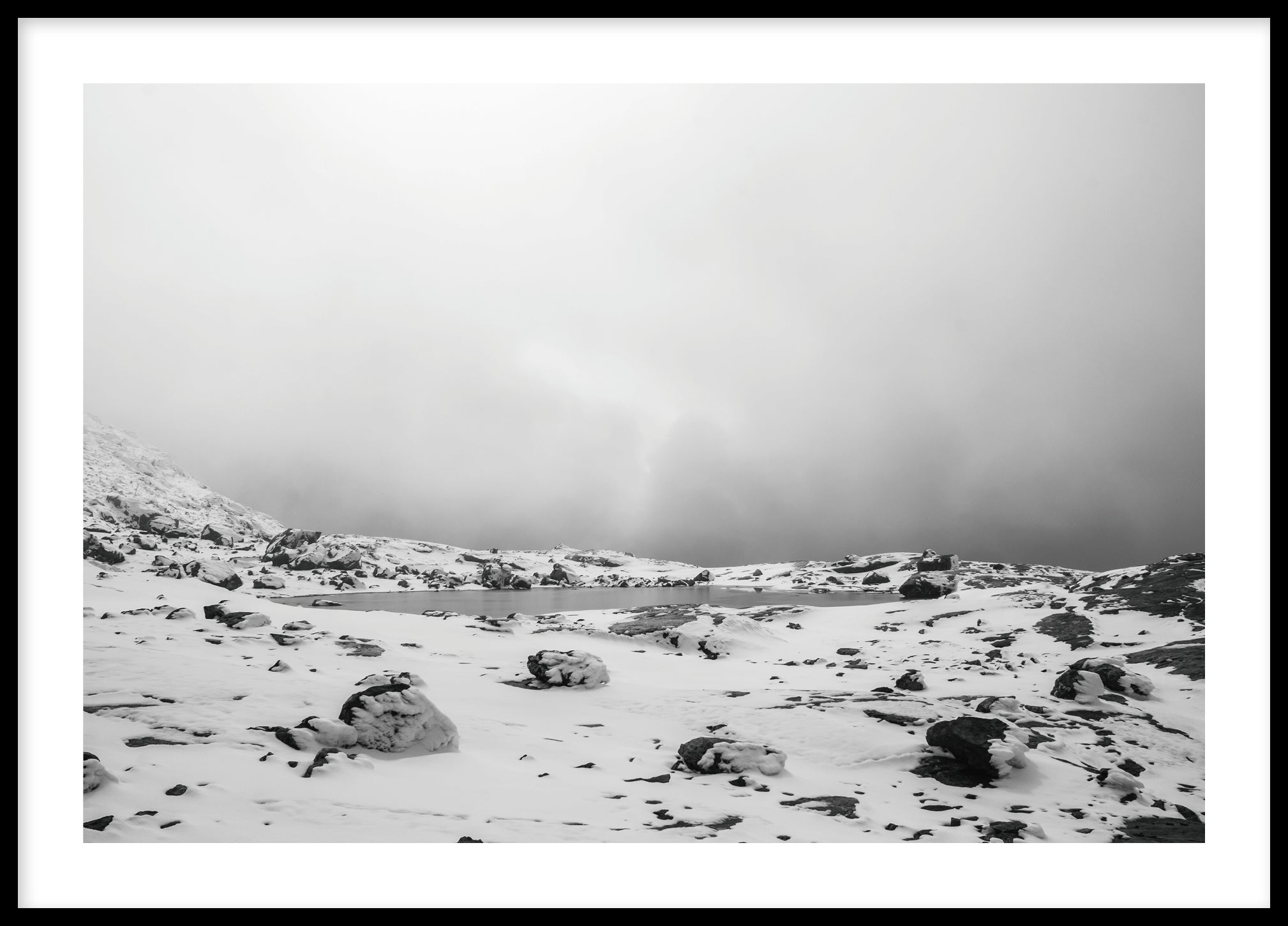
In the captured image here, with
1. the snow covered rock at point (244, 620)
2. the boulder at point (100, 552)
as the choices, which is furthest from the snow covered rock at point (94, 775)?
the boulder at point (100, 552)

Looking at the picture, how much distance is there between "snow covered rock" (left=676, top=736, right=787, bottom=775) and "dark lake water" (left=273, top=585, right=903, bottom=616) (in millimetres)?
26301

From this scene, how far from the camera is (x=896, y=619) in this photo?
79.8 ft

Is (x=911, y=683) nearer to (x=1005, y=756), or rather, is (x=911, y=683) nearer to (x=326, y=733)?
(x=1005, y=756)

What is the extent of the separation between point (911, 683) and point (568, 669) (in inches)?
287

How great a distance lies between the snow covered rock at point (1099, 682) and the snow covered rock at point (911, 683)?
98.0 inches

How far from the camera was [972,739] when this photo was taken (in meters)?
6.28

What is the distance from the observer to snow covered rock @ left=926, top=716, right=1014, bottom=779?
610 centimetres

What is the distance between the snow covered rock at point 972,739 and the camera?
240 inches

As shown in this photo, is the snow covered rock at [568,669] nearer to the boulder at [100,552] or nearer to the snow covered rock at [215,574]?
the boulder at [100,552]

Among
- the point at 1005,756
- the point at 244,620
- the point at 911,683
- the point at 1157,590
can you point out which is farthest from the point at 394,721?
the point at 1157,590

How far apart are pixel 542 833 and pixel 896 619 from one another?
24.2 meters
